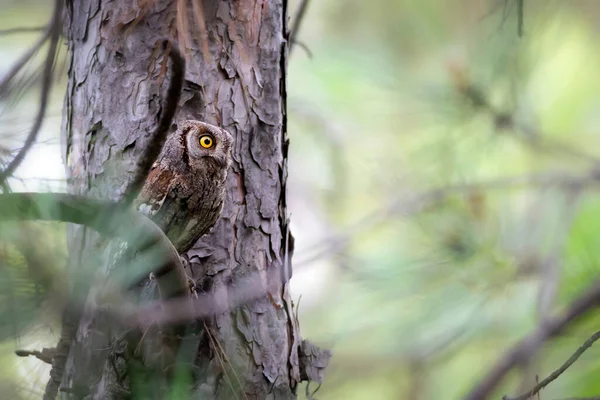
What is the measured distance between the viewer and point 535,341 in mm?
1524

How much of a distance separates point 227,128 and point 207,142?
9cm

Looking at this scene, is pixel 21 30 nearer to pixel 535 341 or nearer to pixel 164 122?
pixel 164 122

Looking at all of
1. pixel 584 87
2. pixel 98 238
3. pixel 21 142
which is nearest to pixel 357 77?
pixel 584 87

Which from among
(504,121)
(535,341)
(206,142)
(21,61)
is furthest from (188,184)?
(535,341)

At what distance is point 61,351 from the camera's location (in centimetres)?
132

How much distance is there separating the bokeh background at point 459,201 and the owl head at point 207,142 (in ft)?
1.44

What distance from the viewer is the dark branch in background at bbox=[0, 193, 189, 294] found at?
41.3 inches

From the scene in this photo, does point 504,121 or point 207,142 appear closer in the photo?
point 207,142

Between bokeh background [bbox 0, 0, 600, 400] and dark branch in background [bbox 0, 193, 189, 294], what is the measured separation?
0.06m

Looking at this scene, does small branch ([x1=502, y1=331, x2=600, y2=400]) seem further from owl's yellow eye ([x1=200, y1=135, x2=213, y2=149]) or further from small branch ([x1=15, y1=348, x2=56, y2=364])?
owl's yellow eye ([x1=200, y1=135, x2=213, y2=149])

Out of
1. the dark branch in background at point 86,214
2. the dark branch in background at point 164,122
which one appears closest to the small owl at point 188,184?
the dark branch in background at point 86,214

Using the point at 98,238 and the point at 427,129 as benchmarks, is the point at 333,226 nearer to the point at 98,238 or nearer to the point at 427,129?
the point at 427,129

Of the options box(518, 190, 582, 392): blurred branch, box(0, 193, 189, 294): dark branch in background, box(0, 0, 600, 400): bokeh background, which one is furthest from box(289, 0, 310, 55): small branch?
box(0, 193, 189, 294): dark branch in background

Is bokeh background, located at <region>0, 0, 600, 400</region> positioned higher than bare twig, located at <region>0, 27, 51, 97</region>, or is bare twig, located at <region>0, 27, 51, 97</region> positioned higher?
bare twig, located at <region>0, 27, 51, 97</region>
